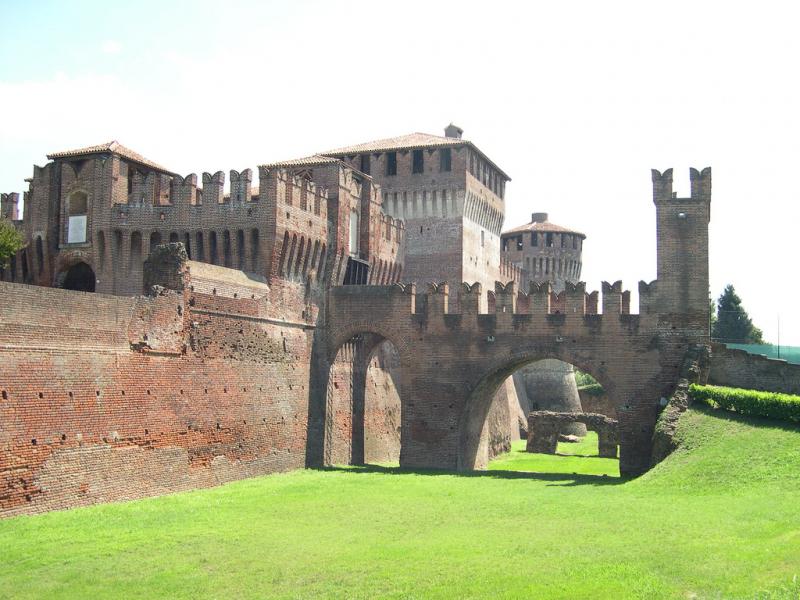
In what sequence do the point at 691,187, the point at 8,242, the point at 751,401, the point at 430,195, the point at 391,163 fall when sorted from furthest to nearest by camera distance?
1. the point at 391,163
2. the point at 430,195
3. the point at 8,242
4. the point at 691,187
5. the point at 751,401

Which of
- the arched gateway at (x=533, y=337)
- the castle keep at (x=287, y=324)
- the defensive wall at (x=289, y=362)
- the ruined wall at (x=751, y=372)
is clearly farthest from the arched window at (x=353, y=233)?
the ruined wall at (x=751, y=372)

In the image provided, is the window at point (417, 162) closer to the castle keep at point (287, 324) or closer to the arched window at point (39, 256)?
the castle keep at point (287, 324)

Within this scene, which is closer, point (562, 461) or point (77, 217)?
point (77, 217)

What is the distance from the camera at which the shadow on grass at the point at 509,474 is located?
25.0 metres

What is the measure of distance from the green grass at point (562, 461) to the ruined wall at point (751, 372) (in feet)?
16.0

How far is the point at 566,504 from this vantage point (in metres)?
19.4

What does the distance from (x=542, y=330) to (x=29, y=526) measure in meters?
16.8

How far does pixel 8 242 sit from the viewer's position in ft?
96.6

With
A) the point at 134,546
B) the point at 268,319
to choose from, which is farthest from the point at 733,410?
the point at 134,546

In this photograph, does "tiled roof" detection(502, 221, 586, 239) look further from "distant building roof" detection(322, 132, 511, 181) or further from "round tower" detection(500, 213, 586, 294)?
"distant building roof" detection(322, 132, 511, 181)

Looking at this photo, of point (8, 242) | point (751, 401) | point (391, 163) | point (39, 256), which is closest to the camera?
point (751, 401)

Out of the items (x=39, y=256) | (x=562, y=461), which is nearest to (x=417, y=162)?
(x=562, y=461)

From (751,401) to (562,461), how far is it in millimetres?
14356

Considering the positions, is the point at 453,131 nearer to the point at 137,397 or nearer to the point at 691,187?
the point at 691,187
